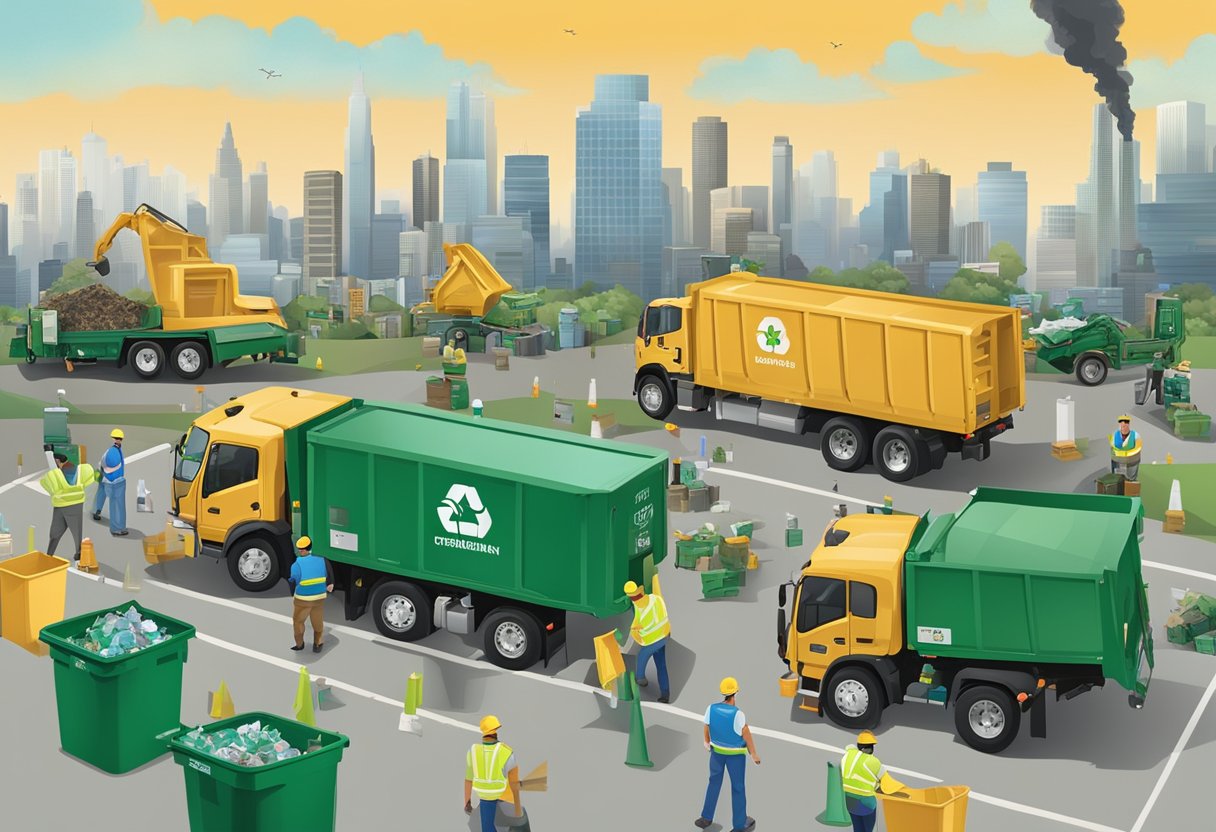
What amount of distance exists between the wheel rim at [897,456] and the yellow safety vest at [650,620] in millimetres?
10019

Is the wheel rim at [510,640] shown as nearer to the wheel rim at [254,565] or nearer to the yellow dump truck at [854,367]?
the wheel rim at [254,565]

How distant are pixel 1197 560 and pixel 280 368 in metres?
19.9

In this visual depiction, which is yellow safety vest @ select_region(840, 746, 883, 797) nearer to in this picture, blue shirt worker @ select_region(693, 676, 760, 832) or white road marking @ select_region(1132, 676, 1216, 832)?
blue shirt worker @ select_region(693, 676, 760, 832)

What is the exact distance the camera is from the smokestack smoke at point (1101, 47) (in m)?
59.6

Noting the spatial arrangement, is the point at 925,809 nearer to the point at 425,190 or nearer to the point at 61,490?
the point at 61,490

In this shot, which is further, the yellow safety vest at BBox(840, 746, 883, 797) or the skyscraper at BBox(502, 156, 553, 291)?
the skyscraper at BBox(502, 156, 553, 291)

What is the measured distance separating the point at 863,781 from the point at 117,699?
743cm

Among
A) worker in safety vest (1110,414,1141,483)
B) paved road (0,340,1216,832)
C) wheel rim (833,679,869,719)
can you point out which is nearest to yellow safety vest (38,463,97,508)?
paved road (0,340,1216,832)

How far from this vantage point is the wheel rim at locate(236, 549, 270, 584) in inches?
927

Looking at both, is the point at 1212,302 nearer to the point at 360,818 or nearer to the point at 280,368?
the point at 280,368

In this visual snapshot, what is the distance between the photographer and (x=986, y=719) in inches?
749

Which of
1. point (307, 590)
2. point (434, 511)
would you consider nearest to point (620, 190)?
point (434, 511)

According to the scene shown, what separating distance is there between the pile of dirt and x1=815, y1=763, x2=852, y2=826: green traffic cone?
23450 millimetres

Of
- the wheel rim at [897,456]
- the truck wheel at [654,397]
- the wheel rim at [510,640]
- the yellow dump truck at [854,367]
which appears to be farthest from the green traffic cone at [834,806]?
the truck wheel at [654,397]
